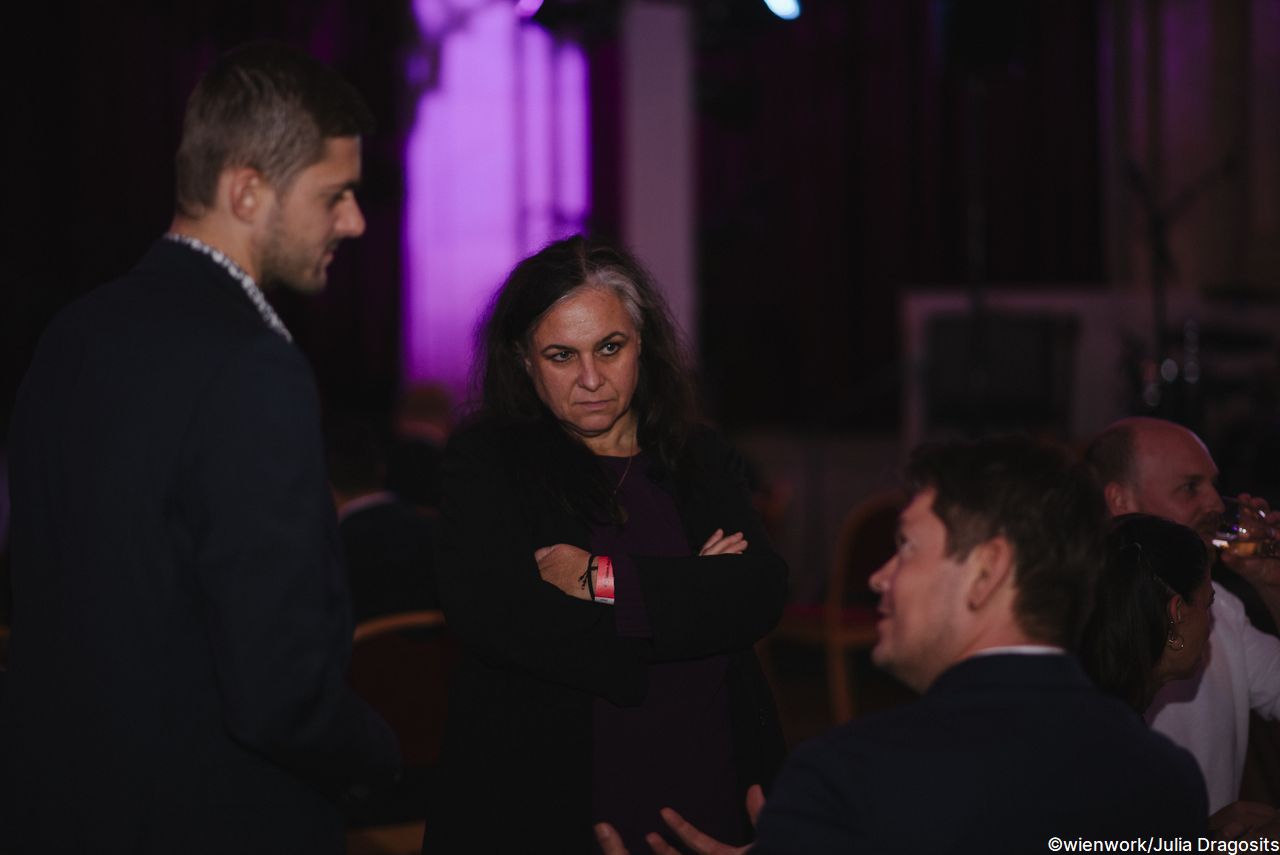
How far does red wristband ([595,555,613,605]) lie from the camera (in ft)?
6.36

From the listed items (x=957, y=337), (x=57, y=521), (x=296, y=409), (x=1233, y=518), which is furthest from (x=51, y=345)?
(x=957, y=337)

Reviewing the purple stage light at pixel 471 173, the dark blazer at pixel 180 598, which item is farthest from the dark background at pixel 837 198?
the dark blazer at pixel 180 598

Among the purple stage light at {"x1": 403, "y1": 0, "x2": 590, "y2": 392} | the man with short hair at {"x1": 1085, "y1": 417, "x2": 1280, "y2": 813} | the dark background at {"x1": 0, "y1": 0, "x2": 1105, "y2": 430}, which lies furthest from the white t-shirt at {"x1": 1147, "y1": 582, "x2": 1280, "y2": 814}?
the purple stage light at {"x1": 403, "y1": 0, "x2": 590, "y2": 392}

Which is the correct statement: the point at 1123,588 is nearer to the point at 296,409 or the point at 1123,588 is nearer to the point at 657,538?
the point at 657,538

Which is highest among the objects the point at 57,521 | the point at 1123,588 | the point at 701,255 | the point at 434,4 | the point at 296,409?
the point at 434,4

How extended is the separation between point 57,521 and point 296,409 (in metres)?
0.29

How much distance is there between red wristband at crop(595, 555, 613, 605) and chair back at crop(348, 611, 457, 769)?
80cm

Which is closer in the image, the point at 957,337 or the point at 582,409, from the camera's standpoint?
the point at 582,409

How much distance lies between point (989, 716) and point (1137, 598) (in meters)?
0.56

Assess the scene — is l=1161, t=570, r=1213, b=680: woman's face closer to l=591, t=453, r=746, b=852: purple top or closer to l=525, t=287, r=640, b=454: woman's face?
l=591, t=453, r=746, b=852: purple top

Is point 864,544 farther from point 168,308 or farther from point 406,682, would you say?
point 168,308

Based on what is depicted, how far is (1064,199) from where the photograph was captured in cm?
967

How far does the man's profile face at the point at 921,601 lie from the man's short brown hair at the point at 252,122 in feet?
2.59

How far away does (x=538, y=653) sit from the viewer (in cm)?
186
